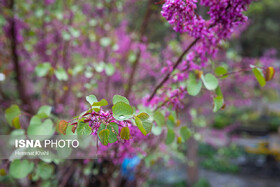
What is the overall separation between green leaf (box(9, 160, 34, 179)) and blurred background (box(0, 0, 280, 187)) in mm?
51

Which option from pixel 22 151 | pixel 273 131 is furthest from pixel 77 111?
pixel 273 131

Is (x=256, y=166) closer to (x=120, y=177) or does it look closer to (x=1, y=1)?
(x=120, y=177)

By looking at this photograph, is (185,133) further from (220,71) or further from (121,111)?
(121,111)

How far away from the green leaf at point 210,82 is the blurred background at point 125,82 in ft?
0.67

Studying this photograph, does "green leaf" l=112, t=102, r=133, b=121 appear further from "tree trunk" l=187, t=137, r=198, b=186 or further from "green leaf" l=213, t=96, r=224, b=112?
"tree trunk" l=187, t=137, r=198, b=186

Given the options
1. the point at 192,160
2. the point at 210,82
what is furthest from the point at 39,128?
the point at 192,160

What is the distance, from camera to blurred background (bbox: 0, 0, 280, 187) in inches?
66.7

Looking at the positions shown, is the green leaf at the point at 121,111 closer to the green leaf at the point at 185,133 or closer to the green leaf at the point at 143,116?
the green leaf at the point at 143,116

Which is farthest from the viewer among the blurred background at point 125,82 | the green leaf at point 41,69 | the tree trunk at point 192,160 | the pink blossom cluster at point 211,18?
the tree trunk at point 192,160

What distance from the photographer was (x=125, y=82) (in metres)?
3.05

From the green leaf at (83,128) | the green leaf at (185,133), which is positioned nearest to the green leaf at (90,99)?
the green leaf at (83,128)

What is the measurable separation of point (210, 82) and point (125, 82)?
2.24 metres

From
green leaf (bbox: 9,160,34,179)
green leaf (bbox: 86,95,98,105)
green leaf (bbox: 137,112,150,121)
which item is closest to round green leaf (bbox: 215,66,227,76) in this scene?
green leaf (bbox: 137,112,150,121)

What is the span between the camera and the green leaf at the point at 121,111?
600mm
